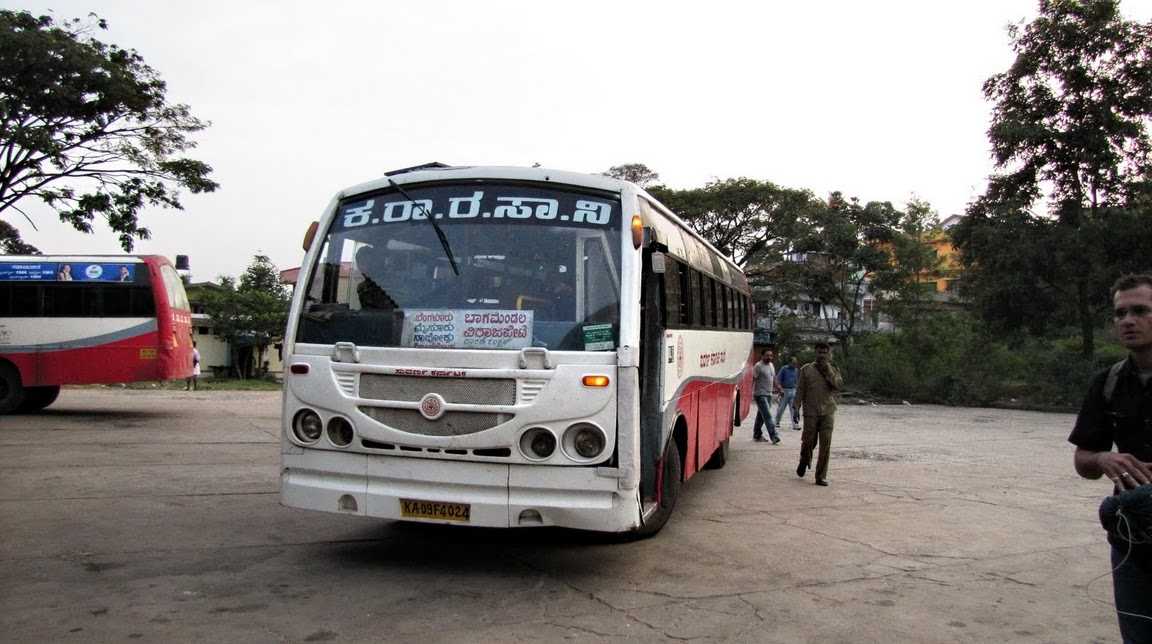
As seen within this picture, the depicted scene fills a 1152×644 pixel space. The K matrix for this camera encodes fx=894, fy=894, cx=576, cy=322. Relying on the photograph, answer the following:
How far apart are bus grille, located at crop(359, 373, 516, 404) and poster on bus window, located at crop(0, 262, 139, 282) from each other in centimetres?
1416

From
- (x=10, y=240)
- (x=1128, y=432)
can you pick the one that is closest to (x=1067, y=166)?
(x=1128, y=432)

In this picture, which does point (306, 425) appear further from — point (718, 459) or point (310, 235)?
point (718, 459)

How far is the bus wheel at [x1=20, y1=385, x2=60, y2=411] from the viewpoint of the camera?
729 inches

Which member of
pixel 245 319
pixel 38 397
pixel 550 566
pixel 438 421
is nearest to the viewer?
pixel 438 421

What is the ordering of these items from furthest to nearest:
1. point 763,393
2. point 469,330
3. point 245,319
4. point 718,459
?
point 245,319
point 763,393
point 718,459
point 469,330

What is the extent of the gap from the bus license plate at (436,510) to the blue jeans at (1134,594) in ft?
11.9

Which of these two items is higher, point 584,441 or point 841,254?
point 841,254

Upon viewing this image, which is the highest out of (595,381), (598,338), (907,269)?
(907,269)

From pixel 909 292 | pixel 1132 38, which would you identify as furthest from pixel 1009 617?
pixel 909 292

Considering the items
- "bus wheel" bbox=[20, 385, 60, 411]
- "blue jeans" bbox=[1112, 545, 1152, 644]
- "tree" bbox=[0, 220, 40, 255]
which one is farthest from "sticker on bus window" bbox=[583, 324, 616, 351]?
"tree" bbox=[0, 220, 40, 255]

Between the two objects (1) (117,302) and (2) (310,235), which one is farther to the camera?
(1) (117,302)

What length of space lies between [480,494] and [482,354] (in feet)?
2.96

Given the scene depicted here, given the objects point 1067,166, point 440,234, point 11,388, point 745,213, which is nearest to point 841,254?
point 745,213

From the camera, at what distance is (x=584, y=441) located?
226 inches
